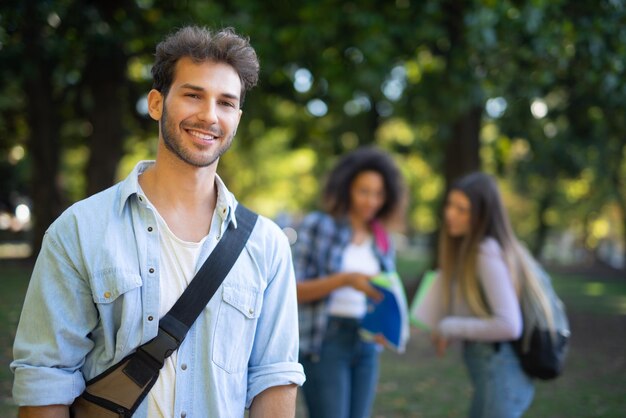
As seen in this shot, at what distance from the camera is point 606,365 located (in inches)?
402

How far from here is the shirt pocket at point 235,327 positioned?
236cm

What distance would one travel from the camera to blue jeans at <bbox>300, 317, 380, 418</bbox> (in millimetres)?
4109

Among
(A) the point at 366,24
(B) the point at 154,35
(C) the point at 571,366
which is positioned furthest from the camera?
(B) the point at 154,35

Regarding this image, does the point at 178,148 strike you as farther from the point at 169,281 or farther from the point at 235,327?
Answer: the point at 235,327

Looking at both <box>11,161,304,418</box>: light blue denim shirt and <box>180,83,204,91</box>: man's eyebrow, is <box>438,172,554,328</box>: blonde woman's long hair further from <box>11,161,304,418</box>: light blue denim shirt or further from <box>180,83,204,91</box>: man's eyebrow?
<box>180,83,204,91</box>: man's eyebrow

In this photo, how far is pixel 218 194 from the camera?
8.50 feet

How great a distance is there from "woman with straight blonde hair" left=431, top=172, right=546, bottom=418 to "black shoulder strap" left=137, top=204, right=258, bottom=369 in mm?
1972

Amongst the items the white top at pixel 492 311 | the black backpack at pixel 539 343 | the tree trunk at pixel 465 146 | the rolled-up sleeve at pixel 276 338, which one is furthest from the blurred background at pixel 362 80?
the black backpack at pixel 539 343

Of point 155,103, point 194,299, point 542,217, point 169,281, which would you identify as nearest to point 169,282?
point 169,281

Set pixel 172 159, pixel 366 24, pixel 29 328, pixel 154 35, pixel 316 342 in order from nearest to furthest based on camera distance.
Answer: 1. pixel 29 328
2. pixel 172 159
3. pixel 316 342
4. pixel 366 24
5. pixel 154 35

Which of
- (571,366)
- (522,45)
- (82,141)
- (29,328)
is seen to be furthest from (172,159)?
(82,141)

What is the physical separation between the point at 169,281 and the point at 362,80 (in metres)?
7.03

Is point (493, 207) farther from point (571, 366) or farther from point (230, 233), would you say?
point (571, 366)

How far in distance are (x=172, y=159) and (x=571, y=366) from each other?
9.00m
